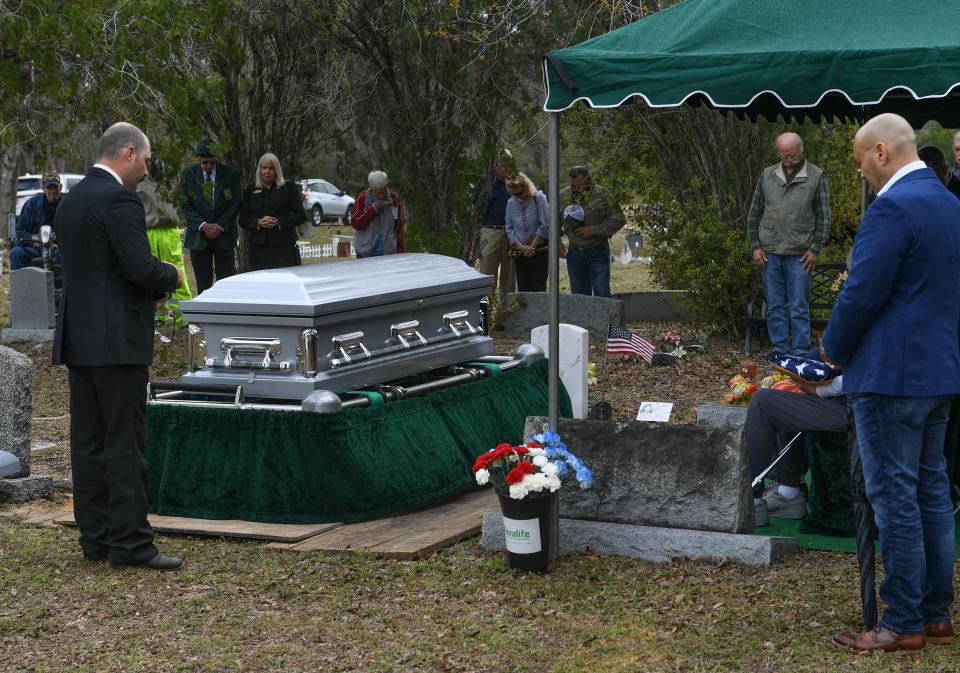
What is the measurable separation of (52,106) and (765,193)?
260 inches

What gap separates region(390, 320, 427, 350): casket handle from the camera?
280 inches

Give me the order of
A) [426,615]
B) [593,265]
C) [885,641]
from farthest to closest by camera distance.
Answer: [593,265] < [426,615] < [885,641]

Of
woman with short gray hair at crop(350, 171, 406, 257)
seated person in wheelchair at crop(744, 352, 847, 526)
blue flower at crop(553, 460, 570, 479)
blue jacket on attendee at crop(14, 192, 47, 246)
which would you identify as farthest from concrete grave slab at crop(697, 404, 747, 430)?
blue jacket on attendee at crop(14, 192, 47, 246)

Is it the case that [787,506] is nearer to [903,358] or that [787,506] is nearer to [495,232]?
[903,358]

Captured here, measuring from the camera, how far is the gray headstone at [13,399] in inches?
278

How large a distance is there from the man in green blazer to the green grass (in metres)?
6.26

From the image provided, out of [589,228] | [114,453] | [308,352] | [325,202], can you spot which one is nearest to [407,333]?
[308,352]

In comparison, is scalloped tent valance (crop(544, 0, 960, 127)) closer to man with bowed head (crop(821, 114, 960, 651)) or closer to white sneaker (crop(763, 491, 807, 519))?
man with bowed head (crop(821, 114, 960, 651))

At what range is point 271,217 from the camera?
11711 millimetres

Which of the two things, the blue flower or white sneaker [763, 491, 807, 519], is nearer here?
the blue flower

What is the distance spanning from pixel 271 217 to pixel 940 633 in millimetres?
8227

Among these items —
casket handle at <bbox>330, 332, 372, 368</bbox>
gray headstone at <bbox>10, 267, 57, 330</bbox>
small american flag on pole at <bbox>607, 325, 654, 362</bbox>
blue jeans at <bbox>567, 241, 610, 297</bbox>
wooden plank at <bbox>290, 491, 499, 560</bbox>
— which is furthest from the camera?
gray headstone at <bbox>10, 267, 57, 330</bbox>

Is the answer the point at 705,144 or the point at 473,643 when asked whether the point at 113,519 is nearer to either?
the point at 473,643

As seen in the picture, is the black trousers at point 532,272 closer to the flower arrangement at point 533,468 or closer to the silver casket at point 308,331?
the silver casket at point 308,331
